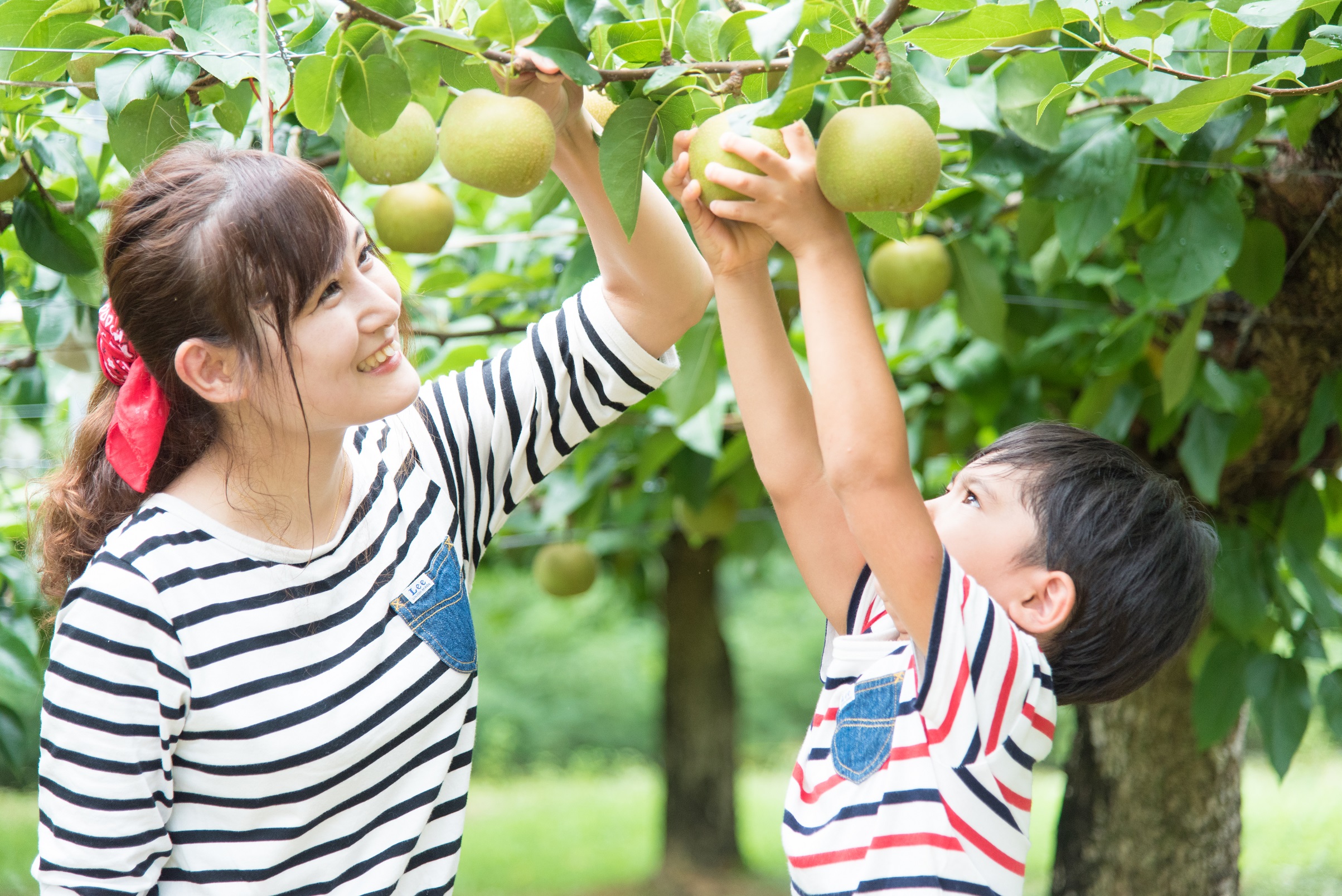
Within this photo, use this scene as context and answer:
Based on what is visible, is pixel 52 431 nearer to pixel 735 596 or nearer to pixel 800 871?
pixel 800 871

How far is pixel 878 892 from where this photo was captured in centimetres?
83

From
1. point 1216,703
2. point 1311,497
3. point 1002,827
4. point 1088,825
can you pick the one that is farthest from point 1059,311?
point 1002,827

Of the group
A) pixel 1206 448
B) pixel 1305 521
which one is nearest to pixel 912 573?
pixel 1206 448

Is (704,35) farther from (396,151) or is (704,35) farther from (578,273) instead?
(578,273)

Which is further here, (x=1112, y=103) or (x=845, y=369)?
(x=1112, y=103)

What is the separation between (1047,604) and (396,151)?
655 mm

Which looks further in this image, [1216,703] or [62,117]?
[1216,703]

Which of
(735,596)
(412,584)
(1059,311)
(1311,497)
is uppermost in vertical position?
(412,584)

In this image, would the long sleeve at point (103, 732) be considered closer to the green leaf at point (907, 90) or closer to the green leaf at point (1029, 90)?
the green leaf at point (907, 90)

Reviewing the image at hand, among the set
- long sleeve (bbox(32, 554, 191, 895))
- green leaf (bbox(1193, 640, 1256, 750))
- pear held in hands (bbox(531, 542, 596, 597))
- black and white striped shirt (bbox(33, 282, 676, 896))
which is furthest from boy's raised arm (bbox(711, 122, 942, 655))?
pear held in hands (bbox(531, 542, 596, 597))

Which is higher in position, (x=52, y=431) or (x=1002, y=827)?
(x=1002, y=827)

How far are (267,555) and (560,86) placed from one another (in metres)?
0.41

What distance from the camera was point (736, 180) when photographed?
71 centimetres

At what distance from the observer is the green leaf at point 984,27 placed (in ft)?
2.73
